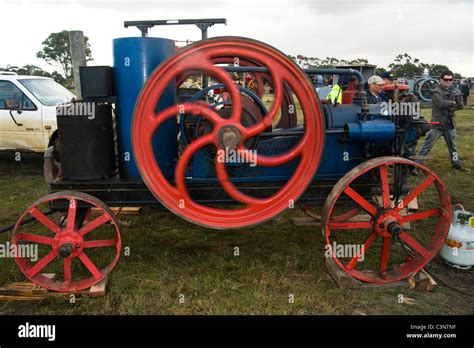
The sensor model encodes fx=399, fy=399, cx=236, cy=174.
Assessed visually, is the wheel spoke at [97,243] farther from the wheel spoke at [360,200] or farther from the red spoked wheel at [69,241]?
the wheel spoke at [360,200]

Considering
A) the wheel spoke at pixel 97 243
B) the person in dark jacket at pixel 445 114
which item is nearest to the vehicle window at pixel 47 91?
the wheel spoke at pixel 97 243

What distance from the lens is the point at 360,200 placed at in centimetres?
303

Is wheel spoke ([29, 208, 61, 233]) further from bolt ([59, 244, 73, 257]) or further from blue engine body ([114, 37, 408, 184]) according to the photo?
→ blue engine body ([114, 37, 408, 184])

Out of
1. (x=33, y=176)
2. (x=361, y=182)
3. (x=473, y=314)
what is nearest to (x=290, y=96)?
(x=361, y=182)

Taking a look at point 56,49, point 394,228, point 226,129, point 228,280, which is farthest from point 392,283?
point 56,49

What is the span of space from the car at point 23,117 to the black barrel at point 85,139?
12.0 ft

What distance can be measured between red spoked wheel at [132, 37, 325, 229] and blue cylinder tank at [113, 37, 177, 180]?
1.21ft

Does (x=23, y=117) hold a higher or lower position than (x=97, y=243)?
higher

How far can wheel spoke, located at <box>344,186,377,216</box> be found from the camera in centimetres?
297

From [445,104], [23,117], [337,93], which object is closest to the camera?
[337,93]

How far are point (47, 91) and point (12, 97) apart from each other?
553mm

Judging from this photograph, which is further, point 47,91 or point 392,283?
point 47,91

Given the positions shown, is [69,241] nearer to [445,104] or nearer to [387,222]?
[387,222]

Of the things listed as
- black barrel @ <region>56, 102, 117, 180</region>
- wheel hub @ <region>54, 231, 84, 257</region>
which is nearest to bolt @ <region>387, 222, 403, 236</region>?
black barrel @ <region>56, 102, 117, 180</region>
